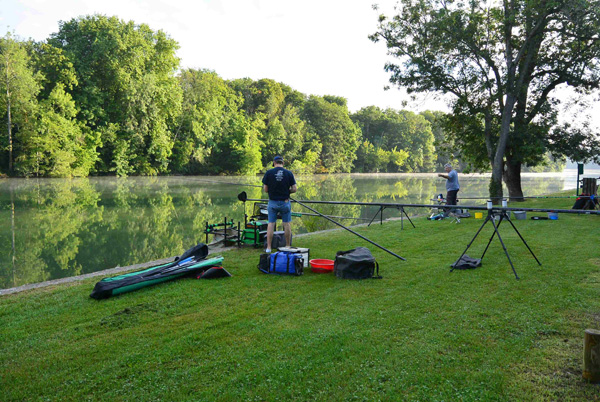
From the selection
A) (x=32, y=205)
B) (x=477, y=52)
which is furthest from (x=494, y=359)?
(x=32, y=205)

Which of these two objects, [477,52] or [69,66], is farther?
[69,66]

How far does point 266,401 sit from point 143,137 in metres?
45.8

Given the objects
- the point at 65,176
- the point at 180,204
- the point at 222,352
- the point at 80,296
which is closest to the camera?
the point at 222,352

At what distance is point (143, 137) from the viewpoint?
4434 cm

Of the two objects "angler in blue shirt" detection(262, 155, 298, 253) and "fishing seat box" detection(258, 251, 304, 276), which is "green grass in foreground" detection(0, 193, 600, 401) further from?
"angler in blue shirt" detection(262, 155, 298, 253)

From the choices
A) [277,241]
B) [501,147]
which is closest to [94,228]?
[277,241]

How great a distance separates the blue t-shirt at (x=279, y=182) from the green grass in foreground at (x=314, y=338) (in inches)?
66.2

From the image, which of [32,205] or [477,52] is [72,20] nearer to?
[32,205]

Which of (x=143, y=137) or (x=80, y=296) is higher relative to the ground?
(x=143, y=137)

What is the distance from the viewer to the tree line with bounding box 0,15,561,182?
3500cm

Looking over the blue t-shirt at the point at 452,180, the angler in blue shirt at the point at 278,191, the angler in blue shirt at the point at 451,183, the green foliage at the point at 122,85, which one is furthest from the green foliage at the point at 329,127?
the angler in blue shirt at the point at 278,191

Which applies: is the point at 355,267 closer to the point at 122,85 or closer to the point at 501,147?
the point at 501,147

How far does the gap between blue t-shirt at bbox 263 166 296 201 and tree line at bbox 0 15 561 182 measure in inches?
517

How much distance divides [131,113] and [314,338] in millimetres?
43861
